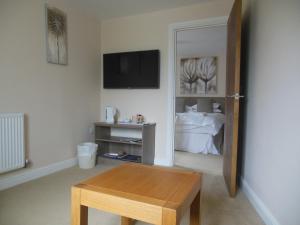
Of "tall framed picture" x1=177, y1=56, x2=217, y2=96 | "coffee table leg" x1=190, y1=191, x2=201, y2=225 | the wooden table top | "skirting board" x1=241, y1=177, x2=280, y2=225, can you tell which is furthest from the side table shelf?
"tall framed picture" x1=177, y1=56, x2=217, y2=96

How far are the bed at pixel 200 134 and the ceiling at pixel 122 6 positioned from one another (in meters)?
2.11

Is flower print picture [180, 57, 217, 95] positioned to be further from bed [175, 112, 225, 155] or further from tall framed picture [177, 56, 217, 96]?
bed [175, 112, 225, 155]

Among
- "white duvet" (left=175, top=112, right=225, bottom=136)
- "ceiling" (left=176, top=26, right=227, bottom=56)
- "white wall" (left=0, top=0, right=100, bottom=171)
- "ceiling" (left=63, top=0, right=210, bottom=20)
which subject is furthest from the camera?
"ceiling" (left=176, top=26, right=227, bottom=56)

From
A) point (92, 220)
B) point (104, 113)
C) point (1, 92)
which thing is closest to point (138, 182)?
point (92, 220)

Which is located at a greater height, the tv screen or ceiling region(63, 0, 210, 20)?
ceiling region(63, 0, 210, 20)

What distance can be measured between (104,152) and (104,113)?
69 cm

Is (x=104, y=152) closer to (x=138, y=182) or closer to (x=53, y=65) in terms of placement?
(x=53, y=65)

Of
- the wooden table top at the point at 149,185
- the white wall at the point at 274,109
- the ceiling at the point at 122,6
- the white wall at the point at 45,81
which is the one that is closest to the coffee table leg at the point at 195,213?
the wooden table top at the point at 149,185

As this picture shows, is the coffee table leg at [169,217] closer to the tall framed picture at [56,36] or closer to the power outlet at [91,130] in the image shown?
the tall framed picture at [56,36]

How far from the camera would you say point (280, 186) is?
163 cm

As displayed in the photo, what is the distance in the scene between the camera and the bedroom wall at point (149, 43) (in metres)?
3.34

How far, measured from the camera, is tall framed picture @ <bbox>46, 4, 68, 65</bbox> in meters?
2.91

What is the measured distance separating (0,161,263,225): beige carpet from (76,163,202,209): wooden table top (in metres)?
0.48

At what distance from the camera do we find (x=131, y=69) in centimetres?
362
